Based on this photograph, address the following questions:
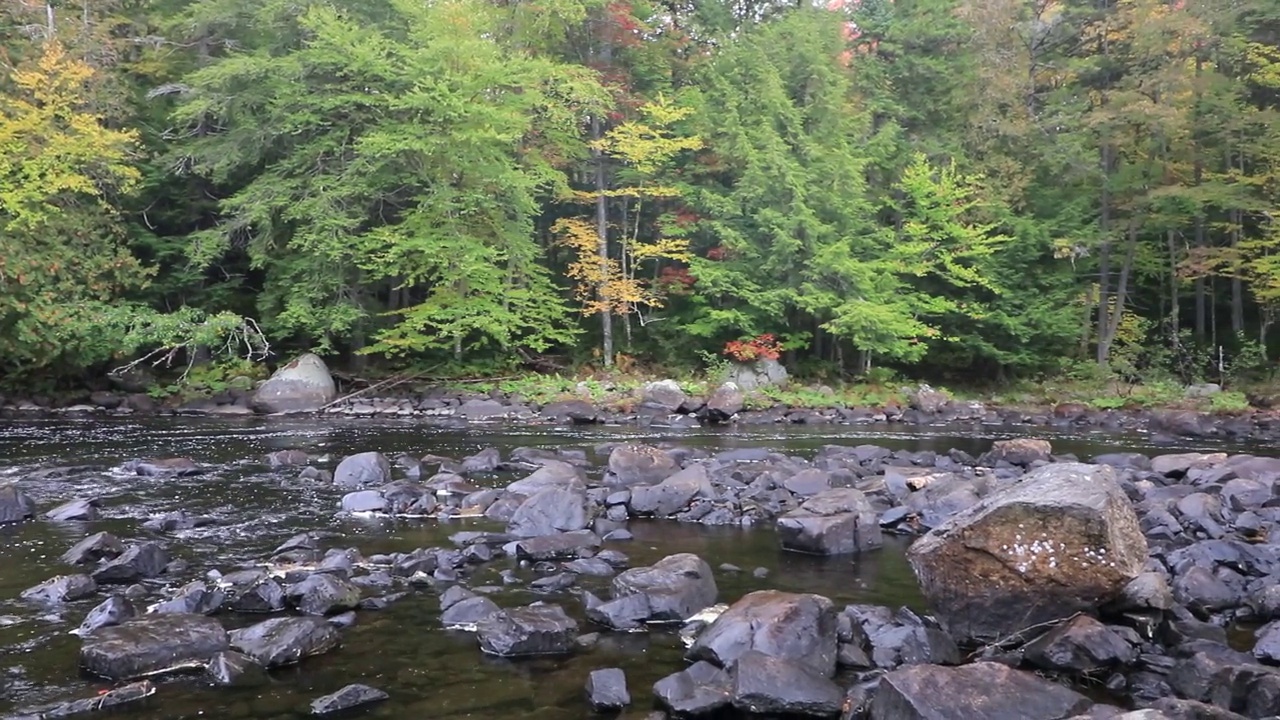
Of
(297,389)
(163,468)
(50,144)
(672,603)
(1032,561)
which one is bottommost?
(297,389)

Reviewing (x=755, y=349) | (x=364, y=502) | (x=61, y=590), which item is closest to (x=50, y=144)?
(x=364, y=502)

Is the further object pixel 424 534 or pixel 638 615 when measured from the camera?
pixel 424 534

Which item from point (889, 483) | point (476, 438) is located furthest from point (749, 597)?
point (476, 438)

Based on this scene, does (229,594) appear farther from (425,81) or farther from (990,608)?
(425,81)

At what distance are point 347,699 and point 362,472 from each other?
7387 mm

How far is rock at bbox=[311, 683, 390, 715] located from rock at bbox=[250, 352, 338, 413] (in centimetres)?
1786

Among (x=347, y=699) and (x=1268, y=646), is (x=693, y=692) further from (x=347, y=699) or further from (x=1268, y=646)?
(x=1268, y=646)

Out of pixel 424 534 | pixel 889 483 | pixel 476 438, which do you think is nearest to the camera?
pixel 424 534

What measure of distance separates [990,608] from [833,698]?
1.85 m

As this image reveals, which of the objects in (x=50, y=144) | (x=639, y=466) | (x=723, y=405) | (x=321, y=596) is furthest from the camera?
(x=723, y=405)

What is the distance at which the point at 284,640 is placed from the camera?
6.20m

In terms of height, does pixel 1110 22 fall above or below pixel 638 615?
above

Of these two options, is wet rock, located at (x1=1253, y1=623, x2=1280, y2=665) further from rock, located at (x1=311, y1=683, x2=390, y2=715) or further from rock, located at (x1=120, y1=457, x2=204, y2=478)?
rock, located at (x1=120, y1=457, x2=204, y2=478)

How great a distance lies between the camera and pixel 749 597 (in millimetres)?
6758
